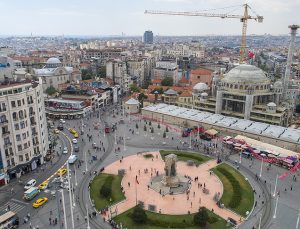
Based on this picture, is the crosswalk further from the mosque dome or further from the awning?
the mosque dome

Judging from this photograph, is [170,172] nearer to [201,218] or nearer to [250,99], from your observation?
[201,218]

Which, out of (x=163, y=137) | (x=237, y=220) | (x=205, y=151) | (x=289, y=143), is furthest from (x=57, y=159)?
(x=289, y=143)

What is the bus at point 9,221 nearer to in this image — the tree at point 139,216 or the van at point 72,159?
the tree at point 139,216

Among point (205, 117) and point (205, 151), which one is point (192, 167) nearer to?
point (205, 151)

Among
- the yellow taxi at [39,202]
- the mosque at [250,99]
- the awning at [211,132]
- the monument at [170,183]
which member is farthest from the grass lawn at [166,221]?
the mosque at [250,99]

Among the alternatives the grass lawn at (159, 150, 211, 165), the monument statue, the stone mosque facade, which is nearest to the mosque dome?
the stone mosque facade

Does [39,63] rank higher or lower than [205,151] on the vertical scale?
higher
